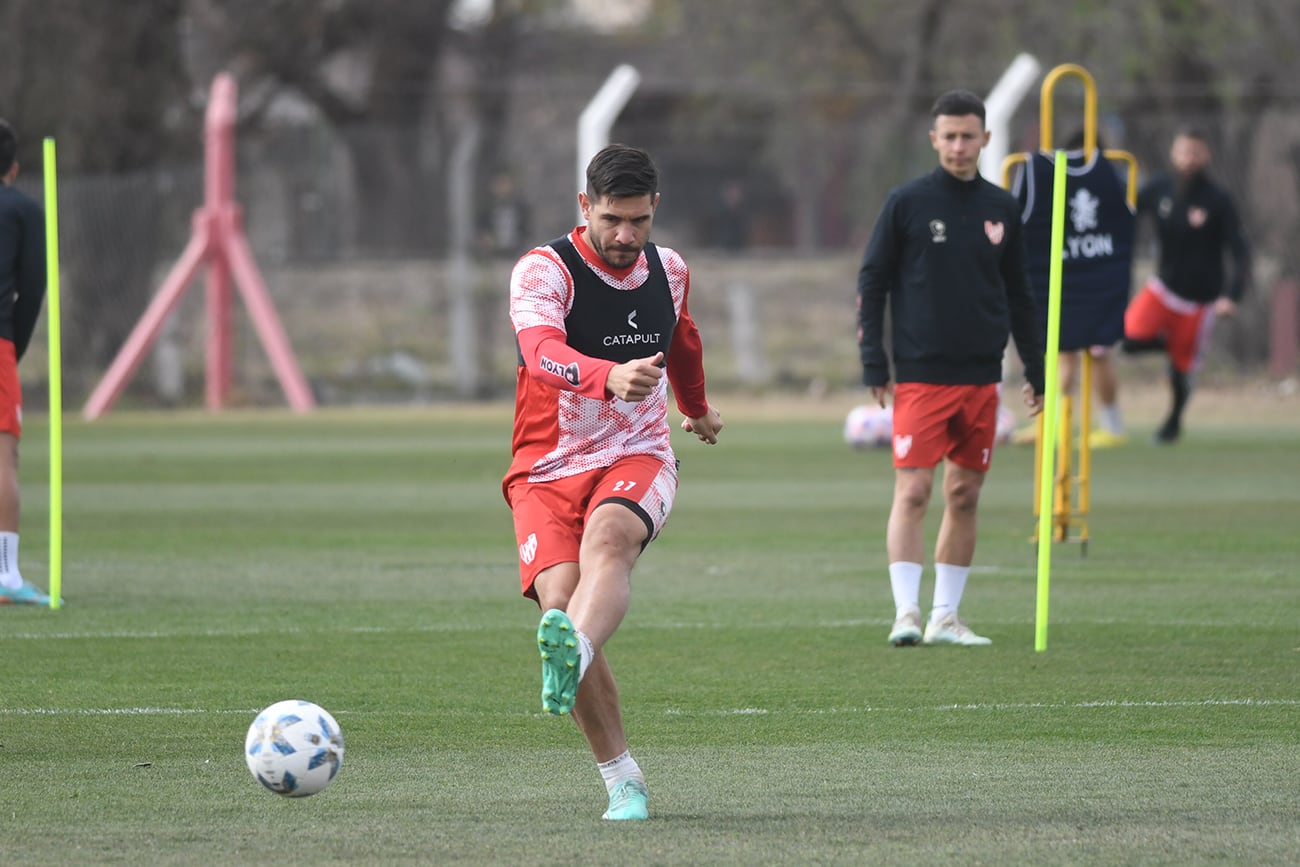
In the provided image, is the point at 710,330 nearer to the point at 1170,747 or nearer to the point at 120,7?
the point at 120,7

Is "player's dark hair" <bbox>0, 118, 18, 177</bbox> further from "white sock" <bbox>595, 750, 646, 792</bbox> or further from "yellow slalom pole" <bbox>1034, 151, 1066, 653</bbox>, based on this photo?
"white sock" <bbox>595, 750, 646, 792</bbox>

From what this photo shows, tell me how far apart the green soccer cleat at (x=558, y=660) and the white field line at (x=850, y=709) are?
220 centimetres

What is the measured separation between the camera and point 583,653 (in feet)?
18.1

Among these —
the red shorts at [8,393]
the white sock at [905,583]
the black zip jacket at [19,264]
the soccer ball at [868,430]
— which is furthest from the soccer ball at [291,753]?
the soccer ball at [868,430]

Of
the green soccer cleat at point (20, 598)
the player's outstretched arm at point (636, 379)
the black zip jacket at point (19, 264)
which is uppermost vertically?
the black zip jacket at point (19, 264)

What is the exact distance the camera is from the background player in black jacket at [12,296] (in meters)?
10.2

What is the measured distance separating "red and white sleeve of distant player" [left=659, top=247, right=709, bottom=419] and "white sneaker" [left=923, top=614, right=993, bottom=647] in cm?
293

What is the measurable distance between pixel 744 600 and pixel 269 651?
2.75 metres


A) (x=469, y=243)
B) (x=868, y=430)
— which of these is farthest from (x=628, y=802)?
(x=469, y=243)

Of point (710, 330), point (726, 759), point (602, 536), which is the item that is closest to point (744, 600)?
point (726, 759)

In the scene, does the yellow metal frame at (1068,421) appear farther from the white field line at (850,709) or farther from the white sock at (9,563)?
the white sock at (9,563)

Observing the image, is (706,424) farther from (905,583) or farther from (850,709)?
(905,583)

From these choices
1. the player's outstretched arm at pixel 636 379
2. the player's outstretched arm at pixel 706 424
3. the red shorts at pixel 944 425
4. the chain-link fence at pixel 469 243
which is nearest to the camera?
the player's outstretched arm at pixel 636 379

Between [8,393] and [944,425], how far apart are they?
4.48 meters
